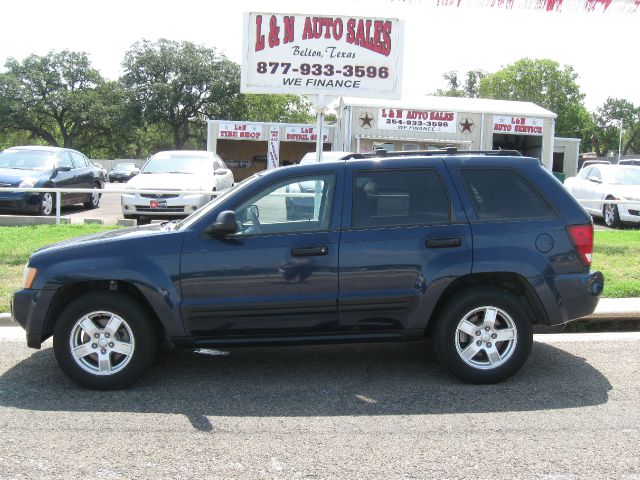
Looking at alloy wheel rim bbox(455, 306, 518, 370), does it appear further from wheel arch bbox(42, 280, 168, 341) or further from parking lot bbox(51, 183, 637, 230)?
parking lot bbox(51, 183, 637, 230)

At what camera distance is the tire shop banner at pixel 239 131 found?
107 ft

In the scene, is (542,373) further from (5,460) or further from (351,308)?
(5,460)

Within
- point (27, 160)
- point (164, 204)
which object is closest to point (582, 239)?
point (164, 204)

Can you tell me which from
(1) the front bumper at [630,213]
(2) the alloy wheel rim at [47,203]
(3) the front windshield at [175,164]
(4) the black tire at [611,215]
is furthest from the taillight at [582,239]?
(2) the alloy wheel rim at [47,203]

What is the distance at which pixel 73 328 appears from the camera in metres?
4.94

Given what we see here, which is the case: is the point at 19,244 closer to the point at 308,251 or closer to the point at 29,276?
the point at 29,276

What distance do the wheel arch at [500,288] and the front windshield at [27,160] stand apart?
1163 centimetres

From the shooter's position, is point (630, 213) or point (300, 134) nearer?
point (630, 213)

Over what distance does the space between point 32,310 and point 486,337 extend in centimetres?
352

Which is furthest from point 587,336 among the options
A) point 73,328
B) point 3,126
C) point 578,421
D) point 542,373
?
point 3,126

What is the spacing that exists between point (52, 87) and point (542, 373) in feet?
190

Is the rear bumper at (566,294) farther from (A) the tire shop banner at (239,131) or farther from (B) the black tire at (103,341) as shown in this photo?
(A) the tire shop banner at (239,131)

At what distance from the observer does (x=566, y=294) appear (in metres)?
5.11

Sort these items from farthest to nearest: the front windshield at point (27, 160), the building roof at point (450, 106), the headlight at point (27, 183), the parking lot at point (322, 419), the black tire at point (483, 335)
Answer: the building roof at point (450, 106)
the front windshield at point (27, 160)
the headlight at point (27, 183)
the black tire at point (483, 335)
the parking lot at point (322, 419)
